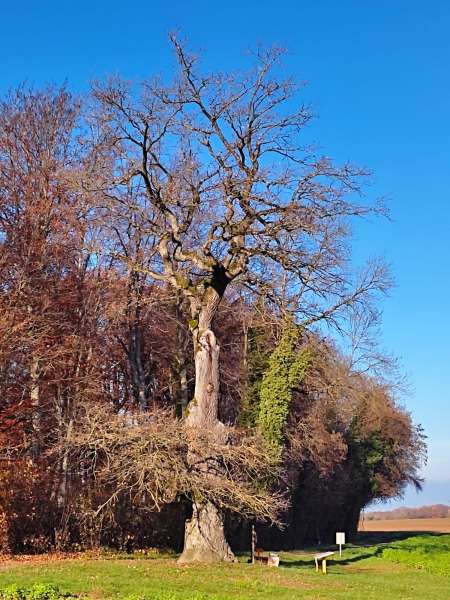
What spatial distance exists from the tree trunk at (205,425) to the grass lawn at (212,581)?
853mm

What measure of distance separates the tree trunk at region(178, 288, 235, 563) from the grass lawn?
0.85 m

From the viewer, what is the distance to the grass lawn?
14422 mm

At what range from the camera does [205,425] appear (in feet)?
70.5

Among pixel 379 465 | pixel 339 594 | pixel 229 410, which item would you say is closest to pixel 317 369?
pixel 229 410

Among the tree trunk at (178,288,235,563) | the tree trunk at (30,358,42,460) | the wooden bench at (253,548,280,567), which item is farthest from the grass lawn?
the tree trunk at (30,358,42,460)

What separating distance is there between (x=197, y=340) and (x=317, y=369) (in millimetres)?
8814

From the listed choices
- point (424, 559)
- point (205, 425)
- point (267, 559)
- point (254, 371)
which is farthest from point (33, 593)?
point (424, 559)

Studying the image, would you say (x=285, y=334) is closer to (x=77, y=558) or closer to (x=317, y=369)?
(x=317, y=369)

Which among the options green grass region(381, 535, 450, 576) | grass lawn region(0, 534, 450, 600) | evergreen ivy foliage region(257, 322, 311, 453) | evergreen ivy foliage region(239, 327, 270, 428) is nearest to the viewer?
grass lawn region(0, 534, 450, 600)

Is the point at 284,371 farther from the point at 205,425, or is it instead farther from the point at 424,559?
the point at 424,559

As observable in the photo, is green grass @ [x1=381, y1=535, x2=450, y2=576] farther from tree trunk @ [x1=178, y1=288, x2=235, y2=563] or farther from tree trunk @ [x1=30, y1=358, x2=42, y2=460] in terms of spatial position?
tree trunk @ [x1=30, y1=358, x2=42, y2=460]

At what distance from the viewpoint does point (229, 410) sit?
3256 centimetres

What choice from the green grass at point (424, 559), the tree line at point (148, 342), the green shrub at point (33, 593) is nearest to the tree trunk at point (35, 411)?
the tree line at point (148, 342)

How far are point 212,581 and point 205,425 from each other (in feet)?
18.0
